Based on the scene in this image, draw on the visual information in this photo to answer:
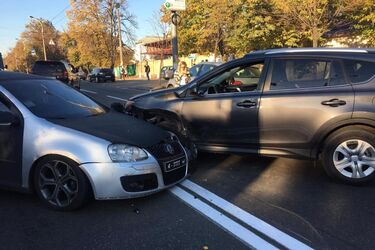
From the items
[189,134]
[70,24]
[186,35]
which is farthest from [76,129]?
[70,24]

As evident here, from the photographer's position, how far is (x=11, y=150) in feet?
14.6

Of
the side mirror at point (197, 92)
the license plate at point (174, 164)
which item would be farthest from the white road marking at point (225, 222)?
the side mirror at point (197, 92)

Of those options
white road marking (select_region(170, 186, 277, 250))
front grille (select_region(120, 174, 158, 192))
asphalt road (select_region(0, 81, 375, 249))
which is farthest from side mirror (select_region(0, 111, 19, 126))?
white road marking (select_region(170, 186, 277, 250))

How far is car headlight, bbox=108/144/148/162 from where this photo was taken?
4.18 m

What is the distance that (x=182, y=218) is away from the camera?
162 inches

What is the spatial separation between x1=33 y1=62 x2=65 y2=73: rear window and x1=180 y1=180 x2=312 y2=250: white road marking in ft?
54.9

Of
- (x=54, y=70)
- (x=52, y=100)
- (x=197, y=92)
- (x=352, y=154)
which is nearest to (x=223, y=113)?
(x=197, y=92)

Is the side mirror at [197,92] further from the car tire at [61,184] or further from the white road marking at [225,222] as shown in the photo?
the car tire at [61,184]

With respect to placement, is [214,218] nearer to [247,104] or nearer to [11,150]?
[247,104]

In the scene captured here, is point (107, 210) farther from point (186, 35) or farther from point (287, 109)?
point (186, 35)

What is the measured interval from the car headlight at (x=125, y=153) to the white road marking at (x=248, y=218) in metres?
0.94

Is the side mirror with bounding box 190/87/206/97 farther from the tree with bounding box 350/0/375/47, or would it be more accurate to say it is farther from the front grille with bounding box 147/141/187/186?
the tree with bounding box 350/0/375/47

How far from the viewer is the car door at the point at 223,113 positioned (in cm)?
551

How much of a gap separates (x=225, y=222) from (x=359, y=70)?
101 inches
